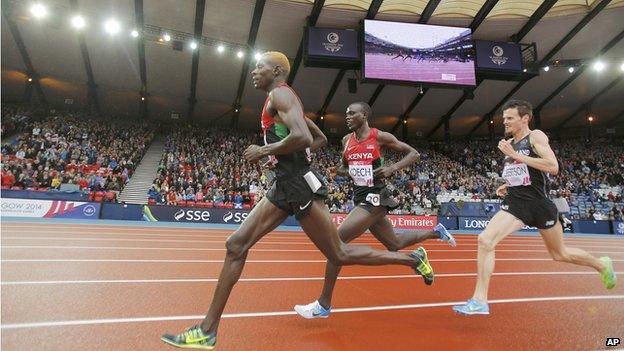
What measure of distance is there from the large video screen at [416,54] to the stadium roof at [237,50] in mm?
1619

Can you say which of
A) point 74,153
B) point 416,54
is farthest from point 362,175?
point 74,153

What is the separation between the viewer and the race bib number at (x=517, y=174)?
397 centimetres

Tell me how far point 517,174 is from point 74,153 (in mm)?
21057

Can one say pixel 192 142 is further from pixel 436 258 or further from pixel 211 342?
pixel 211 342

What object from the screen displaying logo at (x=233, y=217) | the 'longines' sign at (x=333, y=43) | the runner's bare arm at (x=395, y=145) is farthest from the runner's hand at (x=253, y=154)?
the 'longines' sign at (x=333, y=43)

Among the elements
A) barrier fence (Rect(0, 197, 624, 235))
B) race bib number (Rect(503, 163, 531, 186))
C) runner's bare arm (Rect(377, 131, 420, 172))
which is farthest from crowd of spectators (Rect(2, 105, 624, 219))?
race bib number (Rect(503, 163, 531, 186))

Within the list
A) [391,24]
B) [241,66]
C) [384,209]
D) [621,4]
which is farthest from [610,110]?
[384,209]

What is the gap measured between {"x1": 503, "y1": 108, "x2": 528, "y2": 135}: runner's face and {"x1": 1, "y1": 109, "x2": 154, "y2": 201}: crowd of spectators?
55.7ft

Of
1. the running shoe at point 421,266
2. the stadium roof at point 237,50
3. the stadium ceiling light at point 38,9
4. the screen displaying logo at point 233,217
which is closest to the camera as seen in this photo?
the running shoe at point 421,266

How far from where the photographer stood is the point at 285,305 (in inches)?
155

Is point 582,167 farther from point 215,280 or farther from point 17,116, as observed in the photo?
point 17,116

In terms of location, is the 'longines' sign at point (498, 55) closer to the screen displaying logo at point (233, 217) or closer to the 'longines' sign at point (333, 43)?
the 'longines' sign at point (333, 43)

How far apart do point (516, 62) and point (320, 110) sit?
1282 cm

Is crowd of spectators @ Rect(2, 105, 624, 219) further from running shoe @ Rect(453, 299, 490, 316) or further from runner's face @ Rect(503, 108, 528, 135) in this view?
running shoe @ Rect(453, 299, 490, 316)
